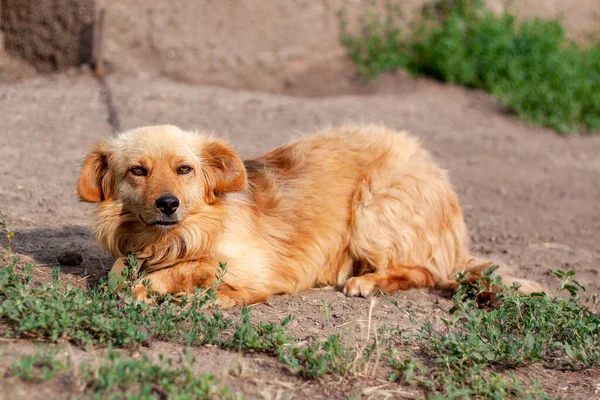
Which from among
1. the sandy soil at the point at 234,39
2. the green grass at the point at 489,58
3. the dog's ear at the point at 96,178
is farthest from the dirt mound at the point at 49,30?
the dog's ear at the point at 96,178

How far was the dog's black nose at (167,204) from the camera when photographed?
4688 millimetres

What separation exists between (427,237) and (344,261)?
0.64m

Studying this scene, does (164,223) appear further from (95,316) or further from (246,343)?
(246,343)

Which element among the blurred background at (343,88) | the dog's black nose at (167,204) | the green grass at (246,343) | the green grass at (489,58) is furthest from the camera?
the green grass at (489,58)

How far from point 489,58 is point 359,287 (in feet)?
25.3

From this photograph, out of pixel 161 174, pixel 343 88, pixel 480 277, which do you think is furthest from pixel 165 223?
pixel 343 88

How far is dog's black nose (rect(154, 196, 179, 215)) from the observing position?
15.4 feet

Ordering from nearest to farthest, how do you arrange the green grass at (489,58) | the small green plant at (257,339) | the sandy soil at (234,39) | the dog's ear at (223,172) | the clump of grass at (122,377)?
the clump of grass at (122,377) → the small green plant at (257,339) → the dog's ear at (223,172) → the sandy soil at (234,39) → the green grass at (489,58)

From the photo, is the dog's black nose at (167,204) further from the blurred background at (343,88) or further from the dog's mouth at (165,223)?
the blurred background at (343,88)

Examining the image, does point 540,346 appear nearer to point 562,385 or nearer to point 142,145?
point 562,385

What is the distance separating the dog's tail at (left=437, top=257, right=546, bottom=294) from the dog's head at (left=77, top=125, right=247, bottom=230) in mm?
1730

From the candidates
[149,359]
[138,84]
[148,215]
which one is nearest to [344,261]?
[148,215]

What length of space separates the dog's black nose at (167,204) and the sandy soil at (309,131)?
2.73 feet

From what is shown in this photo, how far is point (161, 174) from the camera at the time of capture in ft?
15.8
